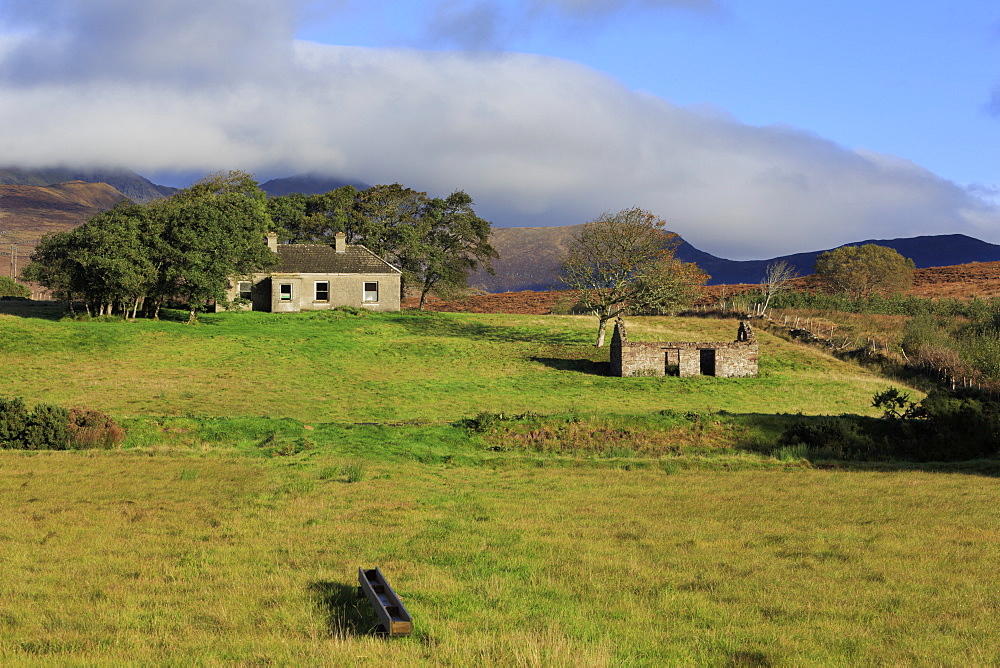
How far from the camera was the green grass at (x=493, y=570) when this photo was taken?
22.8 ft

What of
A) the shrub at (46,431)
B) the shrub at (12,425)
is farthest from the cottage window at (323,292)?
the shrub at (46,431)

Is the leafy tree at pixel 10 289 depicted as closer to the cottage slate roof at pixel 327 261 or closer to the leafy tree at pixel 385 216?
the leafy tree at pixel 385 216

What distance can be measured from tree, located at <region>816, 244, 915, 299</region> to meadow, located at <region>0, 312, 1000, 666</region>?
81.3 metres

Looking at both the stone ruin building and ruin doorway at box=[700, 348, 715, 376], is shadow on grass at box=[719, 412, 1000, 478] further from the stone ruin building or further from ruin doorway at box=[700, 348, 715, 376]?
ruin doorway at box=[700, 348, 715, 376]

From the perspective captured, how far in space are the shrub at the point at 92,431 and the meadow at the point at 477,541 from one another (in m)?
0.56

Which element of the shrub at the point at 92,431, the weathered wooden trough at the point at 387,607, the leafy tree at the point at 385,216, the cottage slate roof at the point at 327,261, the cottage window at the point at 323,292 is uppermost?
the leafy tree at the point at 385,216

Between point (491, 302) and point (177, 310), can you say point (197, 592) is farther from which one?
point (491, 302)

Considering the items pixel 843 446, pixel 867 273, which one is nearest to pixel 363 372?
pixel 843 446

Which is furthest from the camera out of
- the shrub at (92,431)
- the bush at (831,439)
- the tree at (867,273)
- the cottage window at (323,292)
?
the tree at (867,273)

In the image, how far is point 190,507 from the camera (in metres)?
13.5

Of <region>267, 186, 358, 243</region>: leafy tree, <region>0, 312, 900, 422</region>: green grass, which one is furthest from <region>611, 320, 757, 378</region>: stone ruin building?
<region>267, 186, 358, 243</region>: leafy tree

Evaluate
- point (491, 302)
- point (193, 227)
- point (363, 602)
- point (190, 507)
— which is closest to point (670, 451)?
point (190, 507)

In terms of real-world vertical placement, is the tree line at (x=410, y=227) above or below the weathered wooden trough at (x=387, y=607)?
above

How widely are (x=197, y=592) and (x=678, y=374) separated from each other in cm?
3356
